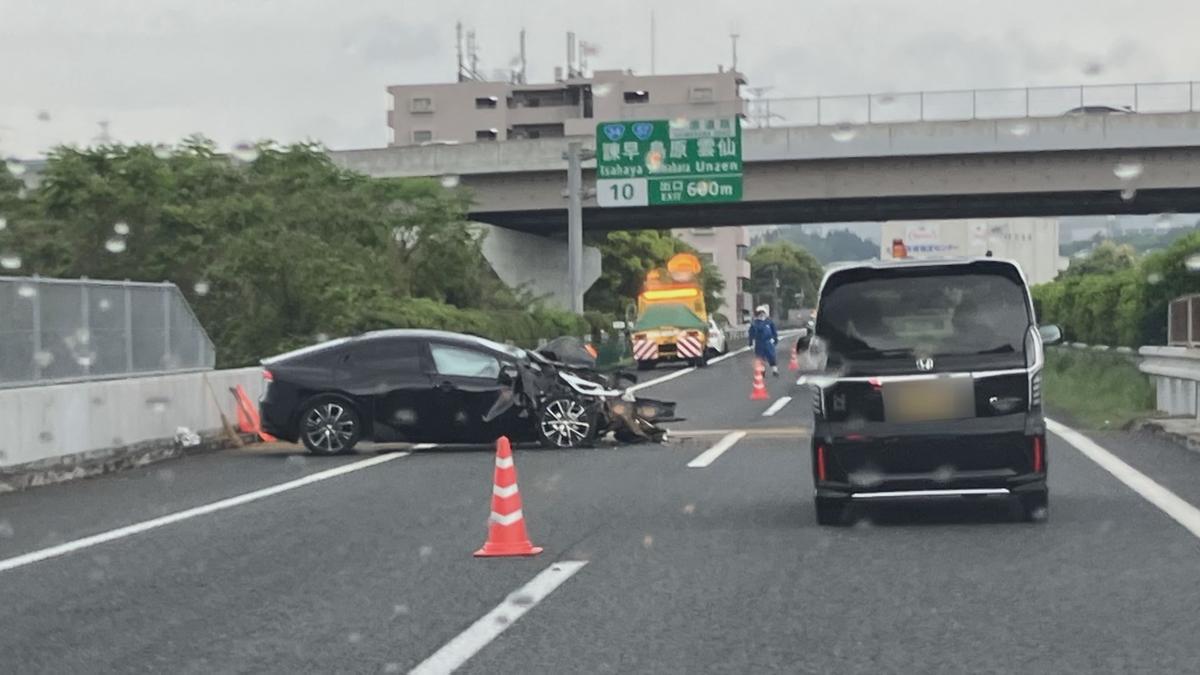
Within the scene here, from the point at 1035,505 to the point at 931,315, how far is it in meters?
1.49

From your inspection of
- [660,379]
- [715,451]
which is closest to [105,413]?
[715,451]

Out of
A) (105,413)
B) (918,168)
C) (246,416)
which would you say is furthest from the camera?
(918,168)

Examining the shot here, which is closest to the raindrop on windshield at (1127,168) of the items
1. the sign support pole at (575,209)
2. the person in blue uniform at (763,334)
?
the person in blue uniform at (763,334)

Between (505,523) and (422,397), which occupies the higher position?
(422,397)

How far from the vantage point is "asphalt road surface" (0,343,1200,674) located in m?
7.64

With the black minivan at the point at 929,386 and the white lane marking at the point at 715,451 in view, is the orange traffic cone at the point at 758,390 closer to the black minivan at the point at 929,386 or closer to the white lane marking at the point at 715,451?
the white lane marking at the point at 715,451

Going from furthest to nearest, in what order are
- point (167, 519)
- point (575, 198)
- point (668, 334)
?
point (668, 334)
point (575, 198)
point (167, 519)

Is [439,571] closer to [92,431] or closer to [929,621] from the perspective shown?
[929,621]

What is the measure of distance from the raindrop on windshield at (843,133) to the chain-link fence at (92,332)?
2833 centimetres

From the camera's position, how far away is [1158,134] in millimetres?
47156

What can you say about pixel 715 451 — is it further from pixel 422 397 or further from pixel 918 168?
pixel 918 168

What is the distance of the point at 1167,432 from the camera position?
19.6 m

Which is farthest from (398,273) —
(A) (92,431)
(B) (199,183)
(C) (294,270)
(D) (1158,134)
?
(A) (92,431)

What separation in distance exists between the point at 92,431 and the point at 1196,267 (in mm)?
20281
